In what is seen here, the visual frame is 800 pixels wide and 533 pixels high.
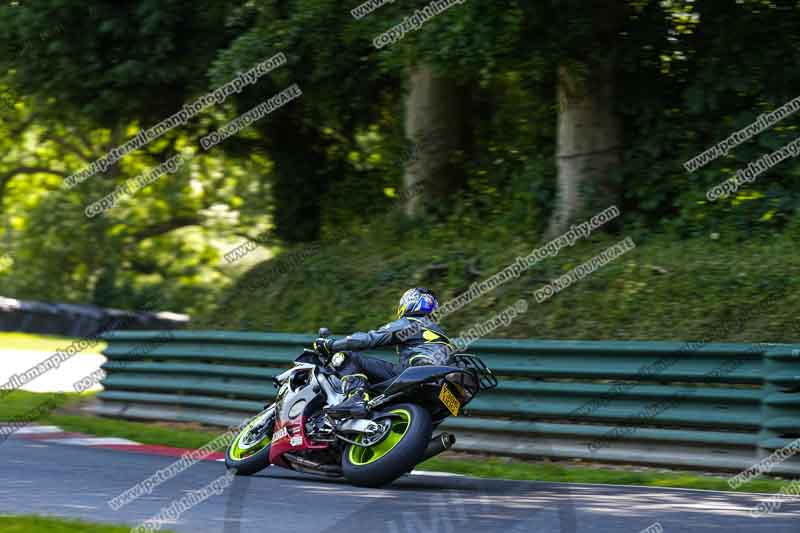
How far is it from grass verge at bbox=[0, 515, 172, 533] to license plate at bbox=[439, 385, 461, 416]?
2.79 metres

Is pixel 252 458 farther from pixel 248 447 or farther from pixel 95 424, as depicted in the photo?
pixel 95 424

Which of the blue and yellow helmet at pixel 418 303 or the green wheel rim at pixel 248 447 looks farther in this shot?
the green wheel rim at pixel 248 447

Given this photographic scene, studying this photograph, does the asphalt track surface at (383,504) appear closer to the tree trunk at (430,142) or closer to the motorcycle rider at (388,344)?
the motorcycle rider at (388,344)

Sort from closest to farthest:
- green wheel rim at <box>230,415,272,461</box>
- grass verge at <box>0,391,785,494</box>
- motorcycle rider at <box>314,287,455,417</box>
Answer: motorcycle rider at <box>314,287,455,417</box>, grass verge at <box>0,391,785,494</box>, green wheel rim at <box>230,415,272,461</box>

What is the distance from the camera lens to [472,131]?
1858cm

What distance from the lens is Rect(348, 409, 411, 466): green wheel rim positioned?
29.2ft

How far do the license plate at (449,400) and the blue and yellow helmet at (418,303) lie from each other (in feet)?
2.75

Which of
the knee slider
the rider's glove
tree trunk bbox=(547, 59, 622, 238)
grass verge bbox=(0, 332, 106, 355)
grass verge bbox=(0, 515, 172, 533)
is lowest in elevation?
grass verge bbox=(0, 332, 106, 355)

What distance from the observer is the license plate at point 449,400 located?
29.6 feet

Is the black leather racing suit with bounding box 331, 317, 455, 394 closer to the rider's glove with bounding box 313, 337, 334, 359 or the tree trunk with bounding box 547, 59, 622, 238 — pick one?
the rider's glove with bounding box 313, 337, 334, 359

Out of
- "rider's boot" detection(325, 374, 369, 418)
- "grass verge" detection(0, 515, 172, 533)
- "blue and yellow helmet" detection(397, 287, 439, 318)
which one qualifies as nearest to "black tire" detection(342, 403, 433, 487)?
"rider's boot" detection(325, 374, 369, 418)

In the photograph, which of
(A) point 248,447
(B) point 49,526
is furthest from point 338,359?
(B) point 49,526

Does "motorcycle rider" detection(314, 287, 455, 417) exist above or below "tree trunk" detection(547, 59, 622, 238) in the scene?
above

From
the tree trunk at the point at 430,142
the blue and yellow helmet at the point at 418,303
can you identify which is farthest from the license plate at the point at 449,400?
the tree trunk at the point at 430,142
